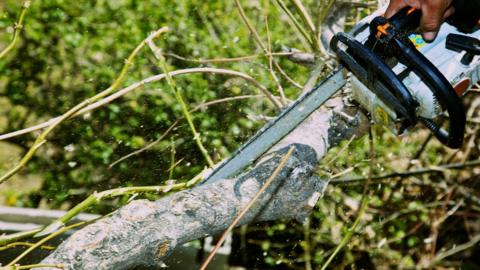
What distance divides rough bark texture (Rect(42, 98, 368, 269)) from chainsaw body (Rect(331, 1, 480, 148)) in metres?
0.42

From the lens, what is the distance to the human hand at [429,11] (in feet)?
4.87

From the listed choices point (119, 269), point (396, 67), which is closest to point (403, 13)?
point (396, 67)

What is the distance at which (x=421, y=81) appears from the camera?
1495 mm

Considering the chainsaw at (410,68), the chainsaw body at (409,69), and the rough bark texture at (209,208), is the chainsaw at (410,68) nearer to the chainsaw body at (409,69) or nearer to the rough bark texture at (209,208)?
the chainsaw body at (409,69)

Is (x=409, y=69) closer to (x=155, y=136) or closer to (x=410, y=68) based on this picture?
(x=410, y=68)

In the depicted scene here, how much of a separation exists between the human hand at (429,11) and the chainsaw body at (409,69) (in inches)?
1.2

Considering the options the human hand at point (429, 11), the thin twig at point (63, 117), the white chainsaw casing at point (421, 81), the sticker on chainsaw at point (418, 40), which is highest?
the thin twig at point (63, 117)

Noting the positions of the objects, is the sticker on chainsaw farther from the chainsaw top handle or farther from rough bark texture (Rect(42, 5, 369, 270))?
rough bark texture (Rect(42, 5, 369, 270))

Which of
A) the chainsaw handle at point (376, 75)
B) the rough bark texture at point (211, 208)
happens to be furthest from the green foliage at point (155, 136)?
→ the chainsaw handle at point (376, 75)

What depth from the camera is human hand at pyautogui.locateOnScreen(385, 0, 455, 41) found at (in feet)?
4.87

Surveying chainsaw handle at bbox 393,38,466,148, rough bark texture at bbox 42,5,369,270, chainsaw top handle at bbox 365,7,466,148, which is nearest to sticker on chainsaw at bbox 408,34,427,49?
chainsaw top handle at bbox 365,7,466,148

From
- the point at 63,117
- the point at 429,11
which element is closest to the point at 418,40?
the point at 429,11

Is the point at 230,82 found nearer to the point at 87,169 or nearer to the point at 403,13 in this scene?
the point at 87,169

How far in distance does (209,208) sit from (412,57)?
0.94m
